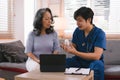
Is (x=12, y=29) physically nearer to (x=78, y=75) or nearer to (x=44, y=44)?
(x=44, y=44)

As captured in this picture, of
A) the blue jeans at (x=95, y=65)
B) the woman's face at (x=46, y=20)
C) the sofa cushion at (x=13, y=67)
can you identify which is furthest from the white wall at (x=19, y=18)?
the blue jeans at (x=95, y=65)

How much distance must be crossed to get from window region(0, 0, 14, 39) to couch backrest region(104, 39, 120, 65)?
6.00ft

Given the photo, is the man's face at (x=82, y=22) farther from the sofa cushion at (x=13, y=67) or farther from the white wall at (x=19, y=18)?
the white wall at (x=19, y=18)

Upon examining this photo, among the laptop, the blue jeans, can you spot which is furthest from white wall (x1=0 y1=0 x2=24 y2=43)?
the laptop

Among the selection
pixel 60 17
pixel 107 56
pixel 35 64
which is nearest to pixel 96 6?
pixel 60 17

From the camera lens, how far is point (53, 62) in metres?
2.19

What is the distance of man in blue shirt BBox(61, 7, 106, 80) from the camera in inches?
101

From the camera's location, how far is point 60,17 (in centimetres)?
436

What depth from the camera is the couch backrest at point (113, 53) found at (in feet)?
11.4

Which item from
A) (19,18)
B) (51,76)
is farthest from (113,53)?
(19,18)

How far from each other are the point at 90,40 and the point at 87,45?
71 mm

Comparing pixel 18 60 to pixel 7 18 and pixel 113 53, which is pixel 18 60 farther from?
pixel 113 53

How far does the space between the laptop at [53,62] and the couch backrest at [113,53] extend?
1429 millimetres

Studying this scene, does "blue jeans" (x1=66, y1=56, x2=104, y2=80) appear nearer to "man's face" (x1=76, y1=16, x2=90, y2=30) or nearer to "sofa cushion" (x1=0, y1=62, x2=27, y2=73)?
"man's face" (x1=76, y1=16, x2=90, y2=30)
